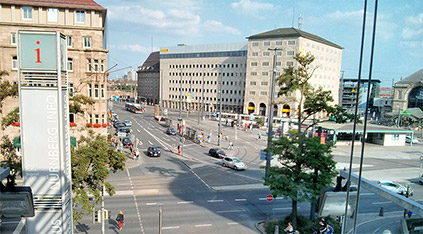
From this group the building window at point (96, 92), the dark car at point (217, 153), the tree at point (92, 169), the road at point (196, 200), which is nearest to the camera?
the tree at point (92, 169)

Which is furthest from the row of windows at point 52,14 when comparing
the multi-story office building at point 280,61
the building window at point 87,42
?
the multi-story office building at point 280,61

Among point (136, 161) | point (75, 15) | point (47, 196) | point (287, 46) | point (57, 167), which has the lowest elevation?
point (136, 161)

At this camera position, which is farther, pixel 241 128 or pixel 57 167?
pixel 241 128

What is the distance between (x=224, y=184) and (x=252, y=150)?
17475 millimetres

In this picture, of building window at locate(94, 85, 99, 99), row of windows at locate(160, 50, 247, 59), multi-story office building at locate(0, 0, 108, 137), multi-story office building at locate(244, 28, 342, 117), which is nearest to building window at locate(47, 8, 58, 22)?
multi-story office building at locate(0, 0, 108, 137)

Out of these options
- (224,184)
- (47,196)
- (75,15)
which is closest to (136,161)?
(224,184)

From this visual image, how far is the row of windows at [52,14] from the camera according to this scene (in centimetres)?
2786

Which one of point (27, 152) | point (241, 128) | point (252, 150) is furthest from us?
point (241, 128)

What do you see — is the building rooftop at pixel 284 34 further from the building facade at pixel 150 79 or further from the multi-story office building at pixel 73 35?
the multi-story office building at pixel 73 35

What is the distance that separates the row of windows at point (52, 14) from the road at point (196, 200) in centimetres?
1665

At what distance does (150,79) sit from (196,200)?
121175 mm

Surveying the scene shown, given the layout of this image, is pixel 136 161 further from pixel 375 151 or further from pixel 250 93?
pixel 250 93

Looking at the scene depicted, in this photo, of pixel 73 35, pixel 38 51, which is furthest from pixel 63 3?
pixel 38 51

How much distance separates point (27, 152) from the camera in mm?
9094
